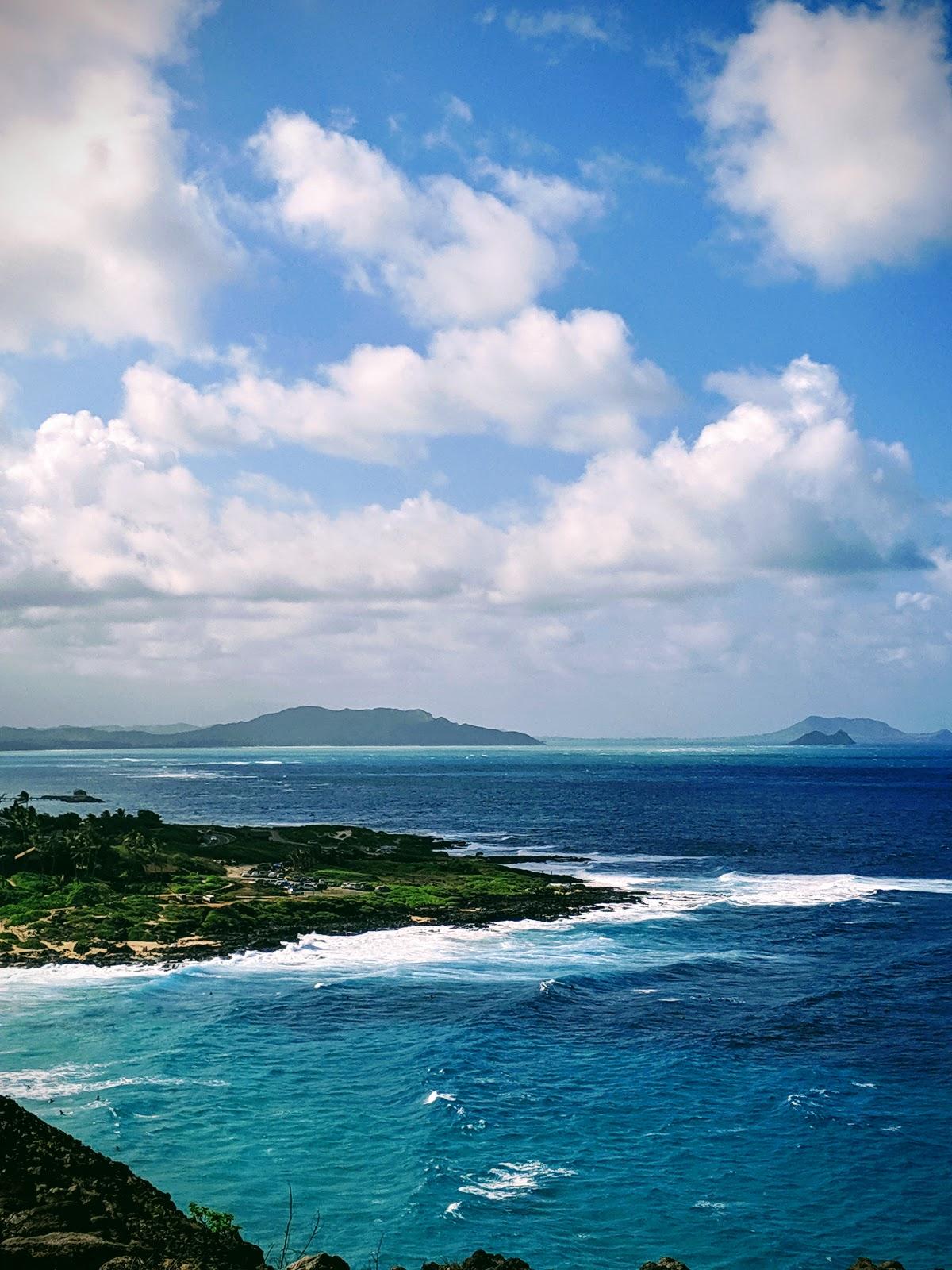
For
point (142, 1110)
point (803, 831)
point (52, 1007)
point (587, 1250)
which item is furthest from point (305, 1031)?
point (803, 831)

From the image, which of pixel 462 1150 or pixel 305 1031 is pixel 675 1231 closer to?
pixel 462 1150

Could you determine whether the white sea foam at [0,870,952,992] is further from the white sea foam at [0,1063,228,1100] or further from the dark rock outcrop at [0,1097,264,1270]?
the dark rock outcrop at [0,1097,264,1270]

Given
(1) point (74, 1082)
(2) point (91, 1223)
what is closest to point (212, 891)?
(1) point (74, 1082)

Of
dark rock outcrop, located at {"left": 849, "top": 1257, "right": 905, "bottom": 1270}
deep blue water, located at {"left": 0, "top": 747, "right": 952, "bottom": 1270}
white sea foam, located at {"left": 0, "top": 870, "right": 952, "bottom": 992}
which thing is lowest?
white sea foam, located at {"left": 0, "top": 870, "right": 952, "bottom": 992}

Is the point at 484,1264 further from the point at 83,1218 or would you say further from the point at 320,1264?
the point at 83,1218

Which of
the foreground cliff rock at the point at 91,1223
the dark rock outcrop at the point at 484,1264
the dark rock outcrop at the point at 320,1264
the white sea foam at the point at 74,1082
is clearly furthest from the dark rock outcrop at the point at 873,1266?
the white sea foam at the point at 74,1082

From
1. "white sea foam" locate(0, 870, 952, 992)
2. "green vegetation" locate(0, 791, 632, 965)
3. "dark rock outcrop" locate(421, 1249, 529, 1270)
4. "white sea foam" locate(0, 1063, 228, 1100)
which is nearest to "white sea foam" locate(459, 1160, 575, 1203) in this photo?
"dark rock outcrop" locate(421, 1249, 529, 1270)
